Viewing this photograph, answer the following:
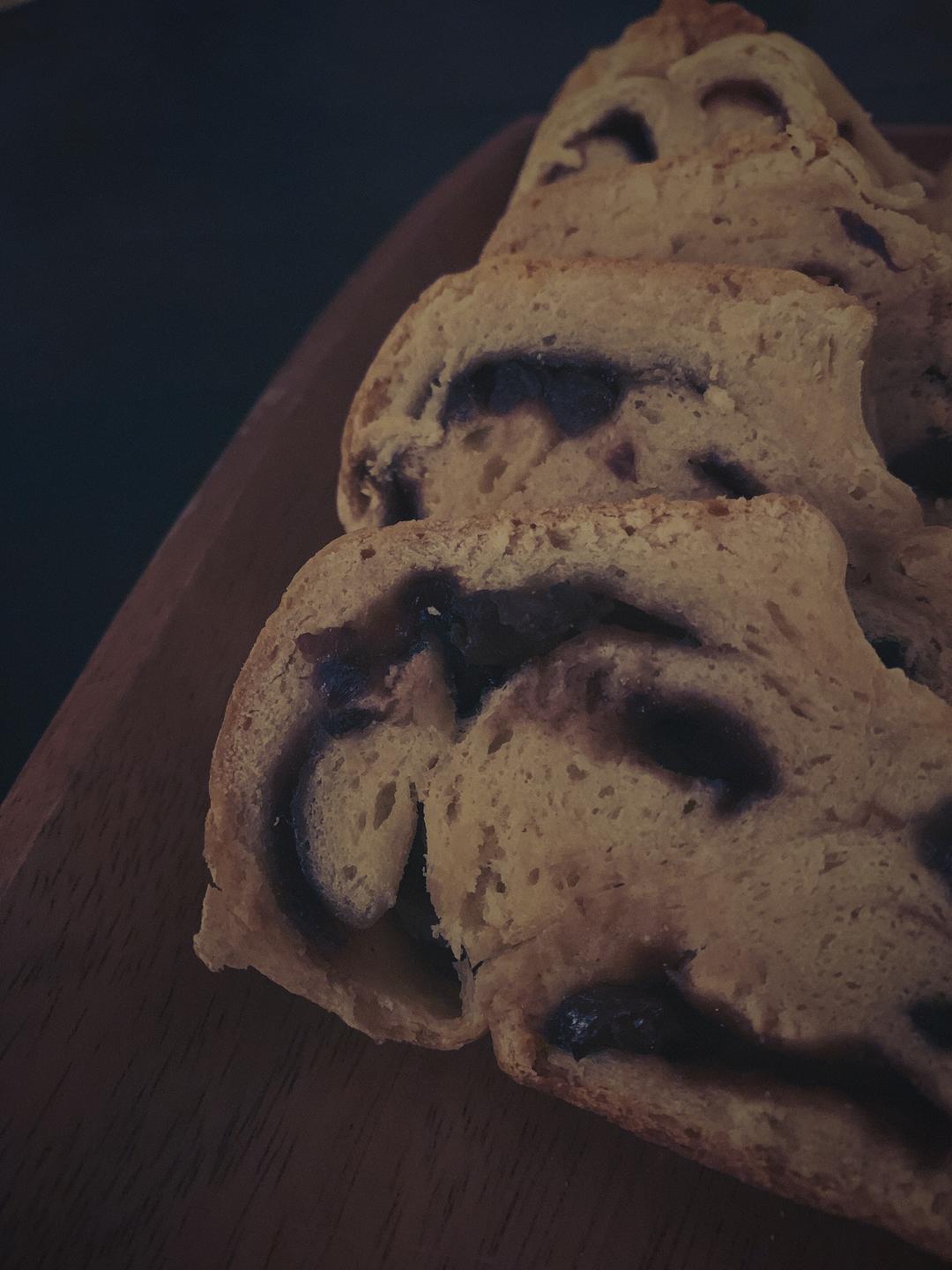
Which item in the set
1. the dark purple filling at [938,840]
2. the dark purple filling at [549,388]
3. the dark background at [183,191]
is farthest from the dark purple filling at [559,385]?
the dark background at [183,191]

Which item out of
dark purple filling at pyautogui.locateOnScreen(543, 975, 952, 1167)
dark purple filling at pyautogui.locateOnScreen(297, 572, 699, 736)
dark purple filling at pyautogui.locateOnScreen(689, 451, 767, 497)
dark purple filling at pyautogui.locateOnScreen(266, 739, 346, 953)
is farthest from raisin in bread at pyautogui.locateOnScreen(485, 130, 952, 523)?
dark purple filling at pyautogui.locateOnScreen(266, 739, 346, 953)

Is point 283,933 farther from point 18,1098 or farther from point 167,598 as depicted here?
point 167,598

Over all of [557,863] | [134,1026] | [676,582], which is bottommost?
[134,1026]

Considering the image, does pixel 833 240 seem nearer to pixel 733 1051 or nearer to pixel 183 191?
pixel 733 1051

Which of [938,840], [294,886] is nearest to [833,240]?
[938,840]

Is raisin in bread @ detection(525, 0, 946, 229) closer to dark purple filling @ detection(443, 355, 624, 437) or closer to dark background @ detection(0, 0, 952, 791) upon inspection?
dark purple filling @ detection(443, 355, 624, 437)

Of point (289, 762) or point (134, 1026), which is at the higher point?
point (289, 762)

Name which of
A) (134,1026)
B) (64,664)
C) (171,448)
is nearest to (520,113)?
(171,448)
